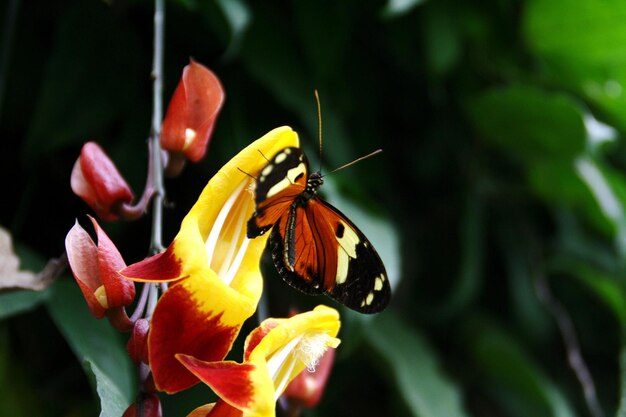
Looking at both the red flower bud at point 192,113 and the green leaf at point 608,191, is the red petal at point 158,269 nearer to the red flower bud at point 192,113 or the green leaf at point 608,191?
the red flower bud at point 192,113

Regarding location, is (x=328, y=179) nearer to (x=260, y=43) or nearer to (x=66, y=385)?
(x=260, y=43)

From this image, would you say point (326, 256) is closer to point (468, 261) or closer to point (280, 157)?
point (280, 157)

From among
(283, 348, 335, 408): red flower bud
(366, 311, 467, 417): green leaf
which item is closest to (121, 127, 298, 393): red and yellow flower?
(283, 348, 335, 408): red flower bud

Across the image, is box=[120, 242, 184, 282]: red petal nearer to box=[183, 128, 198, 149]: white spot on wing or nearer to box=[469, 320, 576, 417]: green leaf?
box=[183, 128, 198, 149]: white spot on wing

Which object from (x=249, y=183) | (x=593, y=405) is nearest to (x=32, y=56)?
(x=249, y=183)

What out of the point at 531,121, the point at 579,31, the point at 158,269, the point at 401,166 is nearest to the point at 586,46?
the point at 579,31

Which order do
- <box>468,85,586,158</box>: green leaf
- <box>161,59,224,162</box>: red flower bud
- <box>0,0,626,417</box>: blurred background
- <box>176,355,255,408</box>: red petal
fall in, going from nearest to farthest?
<box>176,355,255,408</box>: red petal
<box>161,59,224,162</box>: red flower bud
<box>0,0,626,417</box>: blurred background
<box>468,85,586,158</box>: green leaf

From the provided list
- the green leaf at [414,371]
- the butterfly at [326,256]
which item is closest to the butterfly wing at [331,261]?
the butterfly at [326,256]
